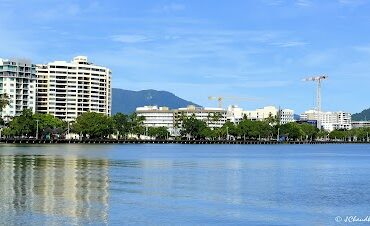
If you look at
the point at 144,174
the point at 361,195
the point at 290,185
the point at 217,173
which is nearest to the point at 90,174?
the point at 144,174

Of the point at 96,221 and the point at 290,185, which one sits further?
the point at 290,185

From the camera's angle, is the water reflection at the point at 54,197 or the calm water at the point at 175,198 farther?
the calm water at the point at 175,198

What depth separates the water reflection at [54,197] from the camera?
3256 cm

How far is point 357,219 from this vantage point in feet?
112

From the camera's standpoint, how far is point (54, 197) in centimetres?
4056

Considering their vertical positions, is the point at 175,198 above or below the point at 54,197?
below

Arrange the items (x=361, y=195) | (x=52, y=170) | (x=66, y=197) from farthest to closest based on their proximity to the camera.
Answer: (x=52, y=170) → (x=361, y=195) → (x=66, y=197)

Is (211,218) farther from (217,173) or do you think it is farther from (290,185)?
(217,173)

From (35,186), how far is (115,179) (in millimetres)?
10067

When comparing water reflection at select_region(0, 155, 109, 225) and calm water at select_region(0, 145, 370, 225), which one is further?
calm water at select_region(0, 145, 370, 225)

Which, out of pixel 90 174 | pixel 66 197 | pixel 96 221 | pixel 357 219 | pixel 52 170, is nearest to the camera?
pixel 96 221

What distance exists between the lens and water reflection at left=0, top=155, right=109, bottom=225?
107ft

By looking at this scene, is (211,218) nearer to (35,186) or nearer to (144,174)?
(35,186)

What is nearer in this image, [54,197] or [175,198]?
[54,197]
